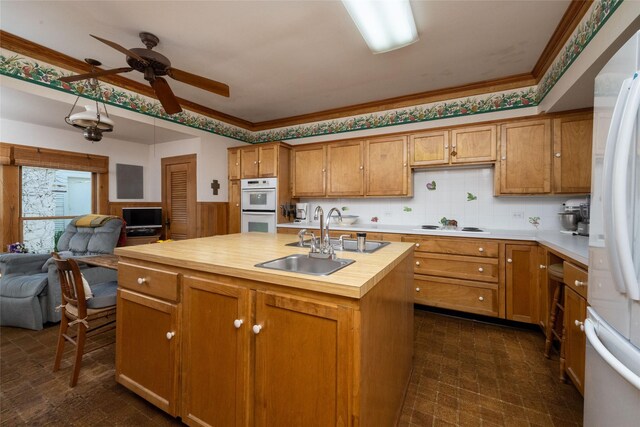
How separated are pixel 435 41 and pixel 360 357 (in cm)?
263

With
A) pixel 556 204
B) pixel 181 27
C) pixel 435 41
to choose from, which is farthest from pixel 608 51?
pixel 181 27

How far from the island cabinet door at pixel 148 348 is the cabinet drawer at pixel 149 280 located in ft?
0.14

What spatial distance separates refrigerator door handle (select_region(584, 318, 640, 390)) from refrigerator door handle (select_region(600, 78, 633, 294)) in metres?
Result: 0.22

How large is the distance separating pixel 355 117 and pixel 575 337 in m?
3.43

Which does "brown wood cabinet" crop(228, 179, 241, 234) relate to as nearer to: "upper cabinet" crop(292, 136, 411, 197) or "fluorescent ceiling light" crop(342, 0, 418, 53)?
"upper cabinet" crop(292, 136, 411, 197)

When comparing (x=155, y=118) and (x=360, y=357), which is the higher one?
Answer: (x=155, y=118)

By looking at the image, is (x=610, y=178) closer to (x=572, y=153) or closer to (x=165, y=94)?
(x=572, y=153)

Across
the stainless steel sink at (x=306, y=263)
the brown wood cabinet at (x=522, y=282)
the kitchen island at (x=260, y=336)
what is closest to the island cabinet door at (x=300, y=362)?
the kitchen island at (x=260, y=336)

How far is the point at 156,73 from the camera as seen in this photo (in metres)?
2.19

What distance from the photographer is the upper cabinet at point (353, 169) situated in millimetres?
3436

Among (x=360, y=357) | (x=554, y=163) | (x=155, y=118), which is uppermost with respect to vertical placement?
(x=155, y=118)

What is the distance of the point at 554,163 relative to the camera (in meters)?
2.67

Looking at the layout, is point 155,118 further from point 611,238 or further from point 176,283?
point 611,238

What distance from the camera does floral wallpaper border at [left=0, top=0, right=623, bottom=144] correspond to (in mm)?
1992
